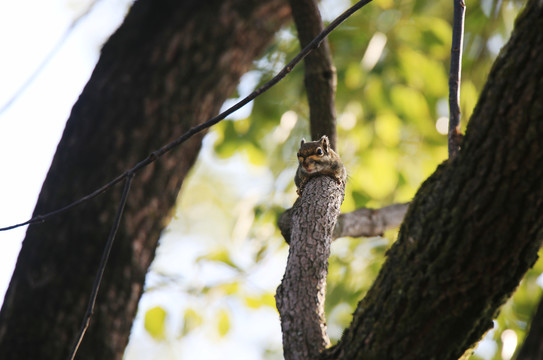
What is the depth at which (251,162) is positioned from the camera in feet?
14.7

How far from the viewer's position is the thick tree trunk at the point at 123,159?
8.31 ft

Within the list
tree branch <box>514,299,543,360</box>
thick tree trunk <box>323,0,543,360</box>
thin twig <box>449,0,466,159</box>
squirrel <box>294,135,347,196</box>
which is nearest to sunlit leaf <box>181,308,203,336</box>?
squirrel <box>294,135,347,196</box>

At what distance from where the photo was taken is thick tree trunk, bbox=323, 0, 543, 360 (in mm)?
1235

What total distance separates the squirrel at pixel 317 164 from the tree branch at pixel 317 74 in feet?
1.94

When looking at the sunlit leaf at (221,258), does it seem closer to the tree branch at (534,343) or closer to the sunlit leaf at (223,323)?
the sunlit leaf at (223,323)

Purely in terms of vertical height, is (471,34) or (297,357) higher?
(471,34)

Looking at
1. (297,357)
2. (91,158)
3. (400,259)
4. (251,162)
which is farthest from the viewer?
(251,162)

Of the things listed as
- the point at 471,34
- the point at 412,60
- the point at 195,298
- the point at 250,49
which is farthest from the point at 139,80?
the point at 471,34

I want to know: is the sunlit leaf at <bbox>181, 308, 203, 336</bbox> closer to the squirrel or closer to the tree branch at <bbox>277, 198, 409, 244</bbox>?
the tree branch at <bbox>277, 198, 409, 244</bbox>

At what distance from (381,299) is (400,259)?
0.37ft

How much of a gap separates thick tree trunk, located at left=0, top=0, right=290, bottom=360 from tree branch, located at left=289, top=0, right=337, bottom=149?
0.70 metres

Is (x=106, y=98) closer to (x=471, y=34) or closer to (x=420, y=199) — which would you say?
(x=420, y=199)

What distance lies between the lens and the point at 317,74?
9.02ft

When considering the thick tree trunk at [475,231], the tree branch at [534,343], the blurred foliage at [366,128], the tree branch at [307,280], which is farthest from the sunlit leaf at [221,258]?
the tree branch at [534,343]
